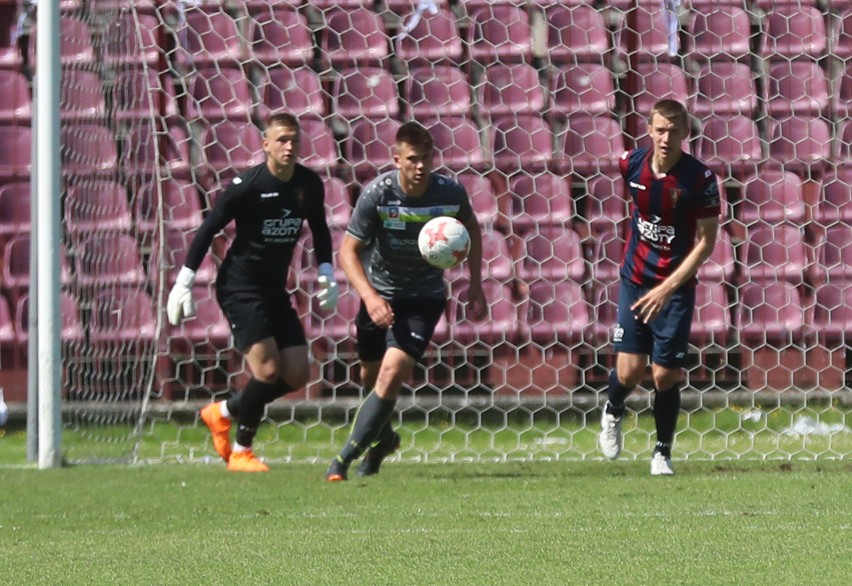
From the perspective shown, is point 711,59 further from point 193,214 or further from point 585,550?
point 585,550

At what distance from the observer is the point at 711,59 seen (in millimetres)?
8164

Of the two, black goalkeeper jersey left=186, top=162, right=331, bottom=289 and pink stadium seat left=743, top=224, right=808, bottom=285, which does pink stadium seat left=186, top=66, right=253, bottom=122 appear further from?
pink stadium seat left=743, top=224, right=808, bottom=285

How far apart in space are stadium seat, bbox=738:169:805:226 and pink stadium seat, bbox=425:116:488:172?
1476 millimetres

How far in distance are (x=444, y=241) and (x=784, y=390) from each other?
2.72 meters

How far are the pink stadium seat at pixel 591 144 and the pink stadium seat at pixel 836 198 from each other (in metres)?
1.13

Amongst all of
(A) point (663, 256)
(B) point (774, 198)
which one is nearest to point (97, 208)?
(A) point (663, 256)

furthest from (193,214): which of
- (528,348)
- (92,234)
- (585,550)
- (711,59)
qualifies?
(585,550)

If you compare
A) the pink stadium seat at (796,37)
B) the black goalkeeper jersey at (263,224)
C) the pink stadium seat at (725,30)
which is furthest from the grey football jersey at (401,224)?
the pink stadium seat at (796,37)

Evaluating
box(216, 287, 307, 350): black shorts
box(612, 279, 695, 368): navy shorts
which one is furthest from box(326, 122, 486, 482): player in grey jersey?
box(612, 279, 695, 368): navy shorts

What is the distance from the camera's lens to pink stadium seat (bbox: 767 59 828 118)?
821 cm

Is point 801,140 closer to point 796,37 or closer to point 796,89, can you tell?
point 796,89

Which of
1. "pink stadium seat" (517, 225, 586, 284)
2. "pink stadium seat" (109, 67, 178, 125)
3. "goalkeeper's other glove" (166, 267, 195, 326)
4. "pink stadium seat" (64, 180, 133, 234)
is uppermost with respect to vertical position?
"pink stadium seat" (109, 67, 178, 125)

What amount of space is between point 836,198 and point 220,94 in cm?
346

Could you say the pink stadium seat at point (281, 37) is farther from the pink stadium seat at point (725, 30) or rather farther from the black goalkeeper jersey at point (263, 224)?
the pink stadium seat at point (725, 30)
